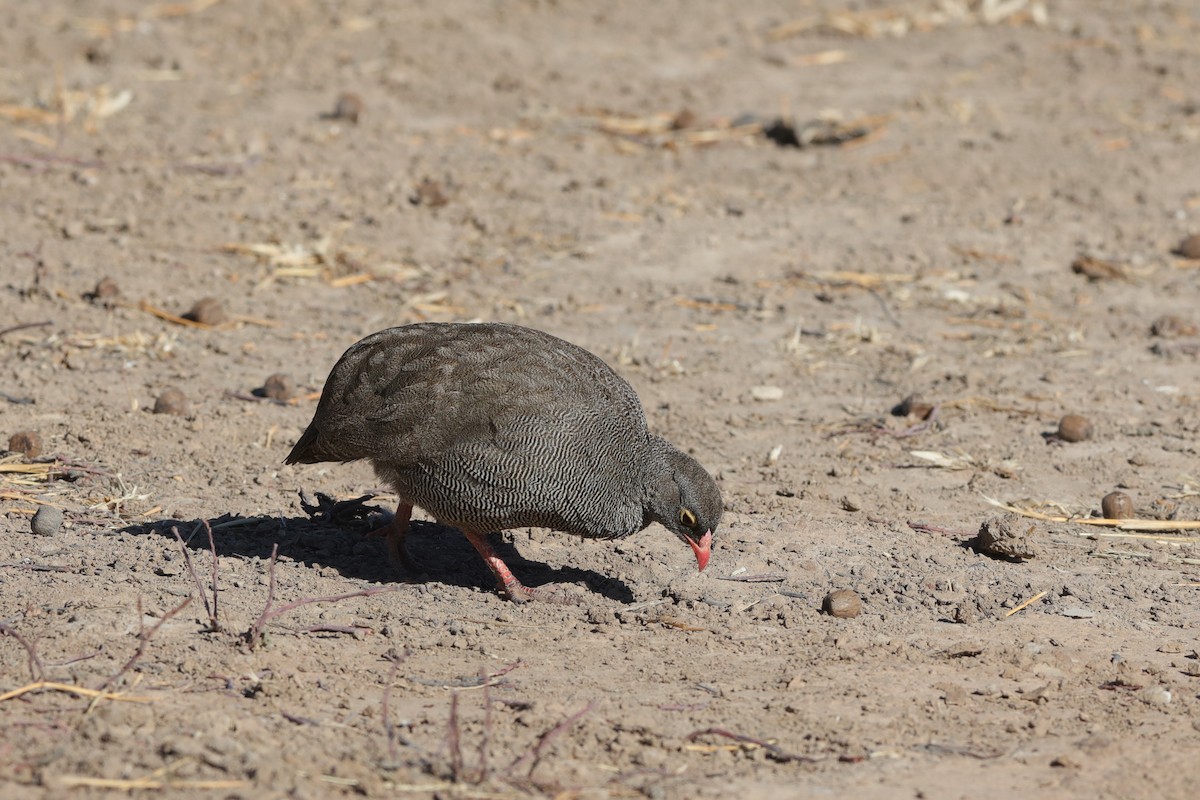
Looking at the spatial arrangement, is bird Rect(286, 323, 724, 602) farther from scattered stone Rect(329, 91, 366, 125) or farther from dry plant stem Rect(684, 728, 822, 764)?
scattered stone Rect(329, 91, 366, 125)

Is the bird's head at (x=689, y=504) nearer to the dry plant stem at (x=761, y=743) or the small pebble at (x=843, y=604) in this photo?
the small pebble at (x=843, y=604)

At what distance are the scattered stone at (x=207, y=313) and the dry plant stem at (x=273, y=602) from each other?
11.2 feet

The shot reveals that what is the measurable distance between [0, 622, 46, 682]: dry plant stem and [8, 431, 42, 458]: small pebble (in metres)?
1.93

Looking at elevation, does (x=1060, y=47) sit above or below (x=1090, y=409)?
above

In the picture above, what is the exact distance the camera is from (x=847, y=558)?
6828mm

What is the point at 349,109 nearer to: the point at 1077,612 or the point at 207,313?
the point at 207,313

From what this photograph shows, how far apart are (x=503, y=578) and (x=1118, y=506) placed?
291 centimetres

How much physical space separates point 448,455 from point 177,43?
891 centimetres

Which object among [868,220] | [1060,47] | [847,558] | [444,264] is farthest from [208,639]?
[1060,47]

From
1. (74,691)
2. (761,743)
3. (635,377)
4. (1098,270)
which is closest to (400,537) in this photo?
(74,691)

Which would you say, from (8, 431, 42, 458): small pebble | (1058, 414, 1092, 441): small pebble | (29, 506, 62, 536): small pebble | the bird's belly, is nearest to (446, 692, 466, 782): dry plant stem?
the bird's belly

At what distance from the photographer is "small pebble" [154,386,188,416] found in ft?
26.4

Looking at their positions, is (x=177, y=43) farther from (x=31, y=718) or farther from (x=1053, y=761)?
(x=1053, y=761)

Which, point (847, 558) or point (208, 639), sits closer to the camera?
point (208, 639)
